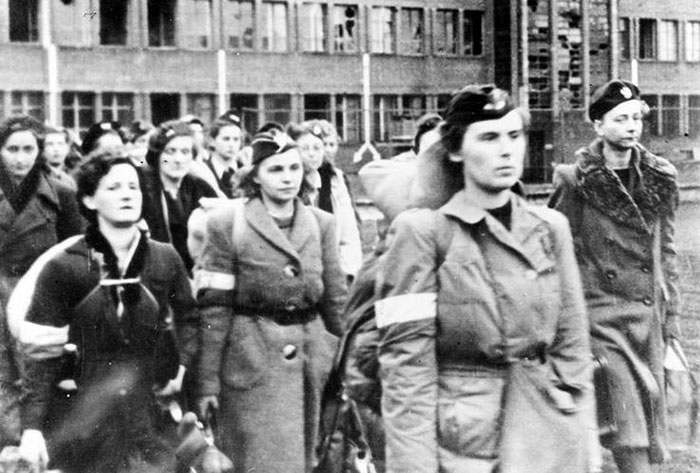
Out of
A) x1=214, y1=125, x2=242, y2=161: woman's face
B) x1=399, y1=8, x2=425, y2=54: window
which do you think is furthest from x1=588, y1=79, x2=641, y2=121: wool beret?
x1=399, y1=8, x2=425, y2=54: window

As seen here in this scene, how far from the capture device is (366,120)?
184 feet

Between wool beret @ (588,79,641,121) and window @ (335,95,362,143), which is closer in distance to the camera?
wool beret @ (588,79,641,121)

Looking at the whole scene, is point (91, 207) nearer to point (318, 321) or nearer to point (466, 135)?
point (318, 321)

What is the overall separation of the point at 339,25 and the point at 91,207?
167 ft

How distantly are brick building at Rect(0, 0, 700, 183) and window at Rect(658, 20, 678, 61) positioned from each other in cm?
6

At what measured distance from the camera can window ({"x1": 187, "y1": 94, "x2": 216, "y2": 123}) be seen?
51.1m

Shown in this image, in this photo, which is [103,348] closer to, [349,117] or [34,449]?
[34,449]

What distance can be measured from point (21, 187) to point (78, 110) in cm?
4105

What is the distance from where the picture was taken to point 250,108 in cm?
5284

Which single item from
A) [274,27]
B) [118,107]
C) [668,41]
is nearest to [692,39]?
[668,41]

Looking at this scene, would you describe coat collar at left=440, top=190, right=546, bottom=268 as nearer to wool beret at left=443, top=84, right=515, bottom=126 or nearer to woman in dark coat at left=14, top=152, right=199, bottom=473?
wool beret at left=443, top=84, right=515, bottom=126

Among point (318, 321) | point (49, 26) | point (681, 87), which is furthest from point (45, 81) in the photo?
point (318, 321)

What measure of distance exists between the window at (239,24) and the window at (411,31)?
6.88 metres

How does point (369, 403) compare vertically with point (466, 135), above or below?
below
